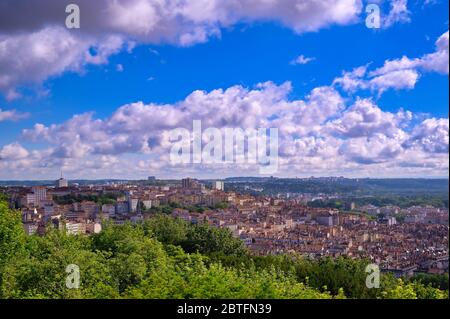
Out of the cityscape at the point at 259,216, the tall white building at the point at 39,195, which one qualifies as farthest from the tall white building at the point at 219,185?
the tall white building at the point at 39,195

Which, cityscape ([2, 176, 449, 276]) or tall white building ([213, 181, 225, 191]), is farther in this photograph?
cityscape ([2, 176, 449, 276])

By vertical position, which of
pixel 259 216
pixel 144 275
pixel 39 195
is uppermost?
pixel 39 195

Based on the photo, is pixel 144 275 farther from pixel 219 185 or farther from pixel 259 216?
pixel 259 216

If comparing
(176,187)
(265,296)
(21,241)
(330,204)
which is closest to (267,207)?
(330,204)

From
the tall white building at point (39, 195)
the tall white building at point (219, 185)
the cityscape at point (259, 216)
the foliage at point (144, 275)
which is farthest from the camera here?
the tall white building at point (39, 195)

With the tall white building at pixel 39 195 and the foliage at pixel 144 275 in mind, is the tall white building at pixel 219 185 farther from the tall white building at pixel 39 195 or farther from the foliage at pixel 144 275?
the tall white building at pixel 39 195

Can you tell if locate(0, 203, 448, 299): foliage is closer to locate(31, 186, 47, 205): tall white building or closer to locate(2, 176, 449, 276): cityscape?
locate(2, 176, 449, 276): cityscape

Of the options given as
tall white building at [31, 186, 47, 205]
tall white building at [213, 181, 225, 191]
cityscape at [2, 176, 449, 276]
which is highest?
tall white building at [213, 181, 225, 191]

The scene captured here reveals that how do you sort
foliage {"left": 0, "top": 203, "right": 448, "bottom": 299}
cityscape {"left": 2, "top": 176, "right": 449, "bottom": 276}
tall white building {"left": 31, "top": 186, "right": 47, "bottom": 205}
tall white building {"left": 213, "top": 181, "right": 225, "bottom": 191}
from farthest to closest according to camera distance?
tall white building {"left": 31, "top": 186, "right": 47, "bottom": 205}, cityscape {"left": 2, "top": 176, "right": 449, "bottom": 276}, tall white building {"left": 213, "top": 181, "right": 225, "bottom": 191}, foliage {"left": 0, "top": 203, "right": 448, "bottom": 299}

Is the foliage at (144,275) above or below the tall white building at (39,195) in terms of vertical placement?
below

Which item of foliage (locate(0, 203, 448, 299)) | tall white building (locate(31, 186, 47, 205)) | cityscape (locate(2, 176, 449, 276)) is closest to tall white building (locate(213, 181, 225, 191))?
cityscape (locate(2, 176, 449, 276))

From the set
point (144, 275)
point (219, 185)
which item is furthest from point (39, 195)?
point (144, 275)

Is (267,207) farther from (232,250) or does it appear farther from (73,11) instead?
(73,11)
